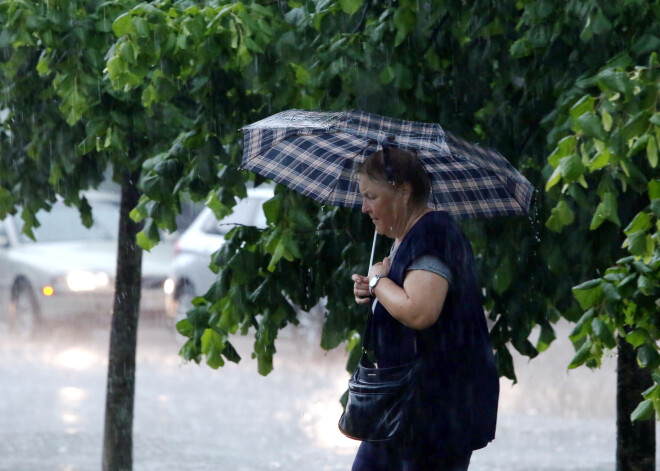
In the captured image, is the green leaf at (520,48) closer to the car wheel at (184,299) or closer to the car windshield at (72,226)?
the car wheel at (184,299)

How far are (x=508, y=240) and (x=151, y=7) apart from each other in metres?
1.63

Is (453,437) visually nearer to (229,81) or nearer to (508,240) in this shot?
(508,240)

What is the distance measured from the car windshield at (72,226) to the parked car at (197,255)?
139cm

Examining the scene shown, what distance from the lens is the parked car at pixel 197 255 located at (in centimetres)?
1391

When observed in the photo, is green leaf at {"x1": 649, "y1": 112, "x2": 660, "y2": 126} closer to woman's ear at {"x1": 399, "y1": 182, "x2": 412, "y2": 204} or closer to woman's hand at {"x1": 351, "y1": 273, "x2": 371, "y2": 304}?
woman's ear at {"x1": 399, "y1": 182, "x2": 412, "y2": 204}

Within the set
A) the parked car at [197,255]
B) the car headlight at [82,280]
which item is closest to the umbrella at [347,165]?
the parked car at [197,255]

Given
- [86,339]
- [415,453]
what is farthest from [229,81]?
[86,339]

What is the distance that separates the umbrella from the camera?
409 centimetres

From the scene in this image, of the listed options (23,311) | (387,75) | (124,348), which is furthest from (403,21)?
(23,311)

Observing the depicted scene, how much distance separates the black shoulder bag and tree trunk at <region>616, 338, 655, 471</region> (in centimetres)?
189

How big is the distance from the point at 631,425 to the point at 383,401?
2.04 m

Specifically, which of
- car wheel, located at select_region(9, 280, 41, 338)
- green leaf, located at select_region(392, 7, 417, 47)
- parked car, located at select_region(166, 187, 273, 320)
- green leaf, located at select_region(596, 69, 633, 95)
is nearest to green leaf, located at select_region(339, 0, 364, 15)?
green leaf, located at select_region(392, 7, 417, 47)

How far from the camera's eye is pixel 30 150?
19.4 feet

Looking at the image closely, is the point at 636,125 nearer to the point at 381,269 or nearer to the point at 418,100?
the point at 381,269
